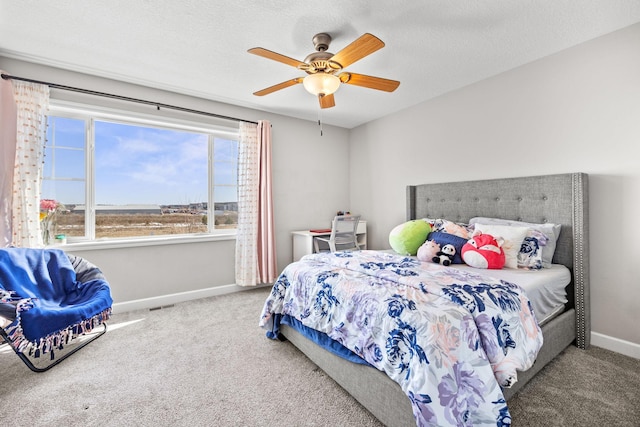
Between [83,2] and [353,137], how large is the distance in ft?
11.7

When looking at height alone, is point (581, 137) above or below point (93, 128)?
below

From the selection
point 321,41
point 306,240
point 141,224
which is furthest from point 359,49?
point 141,224

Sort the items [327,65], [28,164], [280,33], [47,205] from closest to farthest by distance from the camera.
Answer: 1. [327,65]
2. [280,33]
3. [28,164]
4. [47,205]

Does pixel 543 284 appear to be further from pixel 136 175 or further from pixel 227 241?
pixel 136 175

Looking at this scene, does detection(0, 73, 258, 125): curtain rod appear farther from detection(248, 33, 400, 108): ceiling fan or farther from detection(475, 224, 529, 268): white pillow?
detection(475, 224, 529, 268): white pillow

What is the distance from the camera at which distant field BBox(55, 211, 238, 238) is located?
2924 millimetres

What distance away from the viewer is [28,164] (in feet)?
8.30

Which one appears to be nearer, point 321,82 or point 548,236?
point 321,82

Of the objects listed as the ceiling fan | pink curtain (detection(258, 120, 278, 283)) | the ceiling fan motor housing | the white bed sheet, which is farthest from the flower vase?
the white bed sheet

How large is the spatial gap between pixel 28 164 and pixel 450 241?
151 inches

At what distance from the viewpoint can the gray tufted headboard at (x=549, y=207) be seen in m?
2.24

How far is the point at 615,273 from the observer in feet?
7.25

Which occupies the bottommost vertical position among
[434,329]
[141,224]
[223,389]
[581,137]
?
[223,389]

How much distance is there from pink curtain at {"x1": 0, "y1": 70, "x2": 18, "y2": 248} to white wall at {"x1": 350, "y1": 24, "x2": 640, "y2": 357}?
13.8 feet
